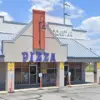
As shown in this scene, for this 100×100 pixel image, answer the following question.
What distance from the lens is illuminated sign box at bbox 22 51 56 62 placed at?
2901 cm

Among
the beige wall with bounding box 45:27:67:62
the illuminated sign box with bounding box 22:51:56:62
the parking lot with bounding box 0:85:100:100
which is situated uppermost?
the beige wall with bounding box 45:27:67:62

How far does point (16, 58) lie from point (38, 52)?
2625 millimetres

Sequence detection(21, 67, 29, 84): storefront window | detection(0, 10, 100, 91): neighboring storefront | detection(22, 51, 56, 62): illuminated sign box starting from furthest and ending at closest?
detection(21, 67, 29, 84): storefront window, detection(22, 51, 56, 62): illuminated sign box, detection(0, 10, 100, 91): neighboring storefront

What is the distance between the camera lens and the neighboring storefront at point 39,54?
27922mm

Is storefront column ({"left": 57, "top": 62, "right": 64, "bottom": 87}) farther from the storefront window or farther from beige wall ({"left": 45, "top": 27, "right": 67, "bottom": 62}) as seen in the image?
the storefront window

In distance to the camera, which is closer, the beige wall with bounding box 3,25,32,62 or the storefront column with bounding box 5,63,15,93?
the storefront column with bounding box 5,63,15,93

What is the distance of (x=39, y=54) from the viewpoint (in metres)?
30.0

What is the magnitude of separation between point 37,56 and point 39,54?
315 millimetres

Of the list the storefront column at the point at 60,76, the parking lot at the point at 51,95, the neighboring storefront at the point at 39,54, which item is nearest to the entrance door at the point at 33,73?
the neighboring storefront at the point at 39,54

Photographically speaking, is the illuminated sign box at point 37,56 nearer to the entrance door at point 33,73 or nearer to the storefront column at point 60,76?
the storefront column at point 60,76

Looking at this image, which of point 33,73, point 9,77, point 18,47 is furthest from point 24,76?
point 9,77

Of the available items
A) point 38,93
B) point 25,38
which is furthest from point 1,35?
point 38,93

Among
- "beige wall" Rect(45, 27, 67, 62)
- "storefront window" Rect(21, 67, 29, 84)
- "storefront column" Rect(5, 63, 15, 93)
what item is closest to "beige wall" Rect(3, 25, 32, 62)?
"storefront column" Rect(5, 63, 15, 93)

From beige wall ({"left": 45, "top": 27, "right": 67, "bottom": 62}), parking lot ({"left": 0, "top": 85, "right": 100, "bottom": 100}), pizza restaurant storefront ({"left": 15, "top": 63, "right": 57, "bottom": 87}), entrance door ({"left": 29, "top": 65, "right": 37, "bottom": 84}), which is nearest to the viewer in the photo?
parking lot ({"left": 0, "top": 85, "right": 100, "bottom": 100})
